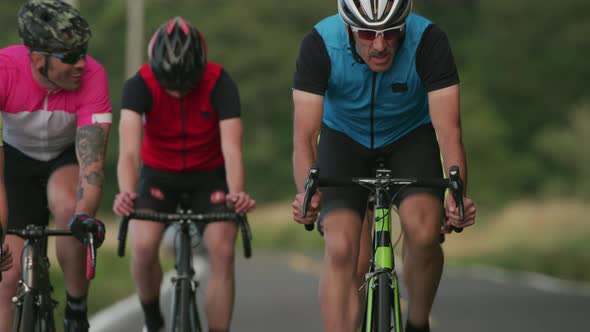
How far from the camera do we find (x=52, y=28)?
709 centimetres

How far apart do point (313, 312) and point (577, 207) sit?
2590cm

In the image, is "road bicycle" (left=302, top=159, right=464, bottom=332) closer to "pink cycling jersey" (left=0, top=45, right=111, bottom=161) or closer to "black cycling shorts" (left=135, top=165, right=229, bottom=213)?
"pink cycling jersey" (left=0, top=45, right=111, bottom=161)

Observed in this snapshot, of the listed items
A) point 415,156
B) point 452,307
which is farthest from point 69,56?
point 452,307

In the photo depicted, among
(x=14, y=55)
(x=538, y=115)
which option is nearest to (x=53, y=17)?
(x=14, y=55)

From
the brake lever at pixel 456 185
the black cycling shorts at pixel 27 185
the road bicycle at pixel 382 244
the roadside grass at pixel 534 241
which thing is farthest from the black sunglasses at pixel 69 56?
the roadside grass at pixel 534 241

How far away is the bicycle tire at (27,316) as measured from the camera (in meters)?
6.89

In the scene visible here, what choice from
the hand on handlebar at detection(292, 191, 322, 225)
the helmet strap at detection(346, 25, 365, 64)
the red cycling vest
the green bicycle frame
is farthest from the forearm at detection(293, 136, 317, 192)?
the red cycling vest

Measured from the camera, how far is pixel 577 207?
1527 inches

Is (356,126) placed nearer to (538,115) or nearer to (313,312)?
(313,312)

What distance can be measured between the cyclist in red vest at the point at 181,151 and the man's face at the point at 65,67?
2.43ft

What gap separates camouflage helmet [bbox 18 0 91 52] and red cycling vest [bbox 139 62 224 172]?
3.56 feet

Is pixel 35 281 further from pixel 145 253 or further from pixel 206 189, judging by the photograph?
pixel 206 189

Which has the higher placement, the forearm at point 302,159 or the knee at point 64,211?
the forearm at point 302,159

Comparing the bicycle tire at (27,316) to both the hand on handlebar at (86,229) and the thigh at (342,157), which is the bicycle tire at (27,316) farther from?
the thigh at (342,157)
